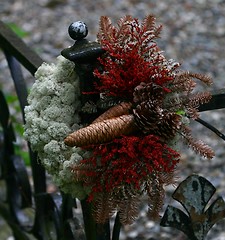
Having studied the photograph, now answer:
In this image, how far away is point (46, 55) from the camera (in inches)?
221

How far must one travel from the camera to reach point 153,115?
160 centimetres

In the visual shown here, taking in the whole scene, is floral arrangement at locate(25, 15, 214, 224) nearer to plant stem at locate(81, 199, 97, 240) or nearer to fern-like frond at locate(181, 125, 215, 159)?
fern-like frond at locate(181, 125, 215, 159)

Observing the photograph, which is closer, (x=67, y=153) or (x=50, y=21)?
(x=67, y=153)

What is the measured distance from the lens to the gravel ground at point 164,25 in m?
5.29

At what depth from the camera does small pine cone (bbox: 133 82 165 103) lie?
1.61m

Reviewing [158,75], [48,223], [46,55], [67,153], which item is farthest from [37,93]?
[46,55]

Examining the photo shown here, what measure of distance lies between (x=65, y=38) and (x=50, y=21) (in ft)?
1.37

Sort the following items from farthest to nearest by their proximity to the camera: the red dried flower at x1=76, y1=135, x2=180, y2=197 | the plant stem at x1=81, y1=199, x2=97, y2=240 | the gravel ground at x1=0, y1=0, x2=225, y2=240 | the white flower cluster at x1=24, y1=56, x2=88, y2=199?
1. the gravel ground at x1=0, y1=0, x2=225, y2=240
2. the plant stem at x1=81, y1=199, x2=97, y2=240
3. the white flower cluster at x1=24, y1=56, x2=88, y2=199
4. the red dried flower at x1=76, y1=135, x2=180, y2=197

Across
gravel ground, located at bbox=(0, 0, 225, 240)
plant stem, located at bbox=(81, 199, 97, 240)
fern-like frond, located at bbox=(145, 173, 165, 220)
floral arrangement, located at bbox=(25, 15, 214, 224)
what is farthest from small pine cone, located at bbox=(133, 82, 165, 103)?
gravel ground, located at bbox=(0, 0, 225, 240)

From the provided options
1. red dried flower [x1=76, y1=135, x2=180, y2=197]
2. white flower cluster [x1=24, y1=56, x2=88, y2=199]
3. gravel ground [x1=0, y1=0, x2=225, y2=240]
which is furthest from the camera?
gravel ground [x1=0, y1=0, x2=225, y2=240]

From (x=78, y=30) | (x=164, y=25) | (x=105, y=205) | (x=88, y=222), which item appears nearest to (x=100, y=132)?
(x=105, y=205)

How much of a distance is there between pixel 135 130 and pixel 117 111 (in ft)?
0.21

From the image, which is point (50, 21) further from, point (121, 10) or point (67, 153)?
point (67, 153)

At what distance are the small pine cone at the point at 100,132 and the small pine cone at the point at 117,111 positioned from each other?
0.04m
